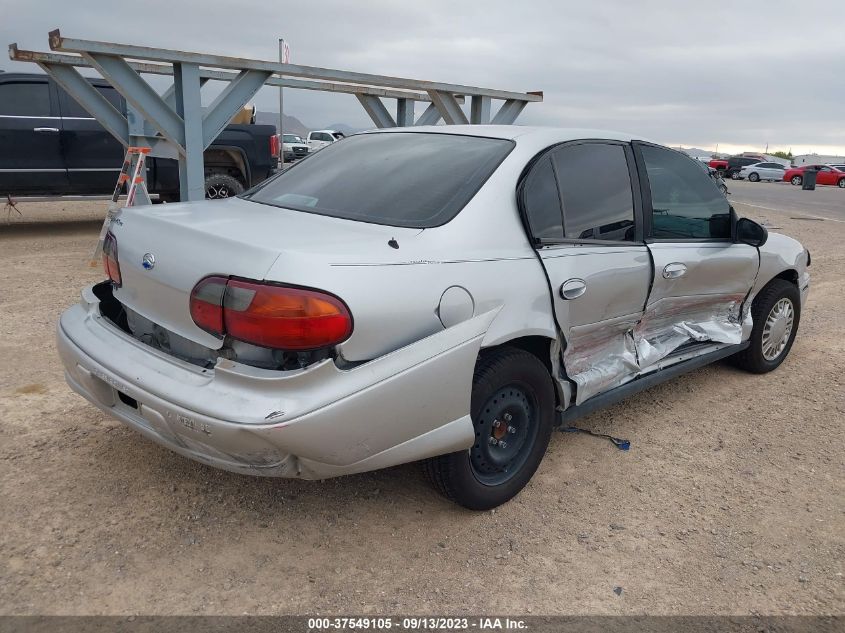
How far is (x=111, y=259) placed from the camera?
2959 mm

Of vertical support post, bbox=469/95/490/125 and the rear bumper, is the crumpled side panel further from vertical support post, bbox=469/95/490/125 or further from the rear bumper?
vertical support post, bbox=469/95/490/125

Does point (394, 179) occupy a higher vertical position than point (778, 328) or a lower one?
higher

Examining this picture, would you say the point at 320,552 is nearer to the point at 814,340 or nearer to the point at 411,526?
the point at 411,526

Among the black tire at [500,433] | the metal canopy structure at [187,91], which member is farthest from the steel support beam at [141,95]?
the black tire at [500,433]

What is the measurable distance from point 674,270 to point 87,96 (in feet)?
19.9

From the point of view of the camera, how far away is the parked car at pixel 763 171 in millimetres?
41344

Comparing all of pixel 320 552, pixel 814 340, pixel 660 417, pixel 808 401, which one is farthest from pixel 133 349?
A: pixel 814 340

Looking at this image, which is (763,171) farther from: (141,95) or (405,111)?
(141,95)

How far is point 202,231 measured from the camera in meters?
2.58

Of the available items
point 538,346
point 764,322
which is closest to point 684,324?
point 764,322

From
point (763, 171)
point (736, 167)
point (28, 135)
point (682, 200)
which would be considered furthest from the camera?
point (736, 167)

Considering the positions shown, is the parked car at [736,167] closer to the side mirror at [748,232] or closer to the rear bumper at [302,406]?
the side mirror at [748,232]

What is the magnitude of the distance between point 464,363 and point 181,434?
1.03 meters

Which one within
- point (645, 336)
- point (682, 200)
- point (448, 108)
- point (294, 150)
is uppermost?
point (448, 108)
